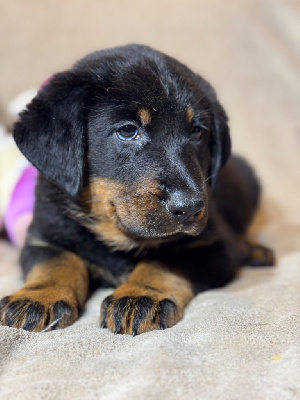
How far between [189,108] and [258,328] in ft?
3.33

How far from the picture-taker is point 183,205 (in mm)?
1820

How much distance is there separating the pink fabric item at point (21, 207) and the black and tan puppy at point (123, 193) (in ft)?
1.71

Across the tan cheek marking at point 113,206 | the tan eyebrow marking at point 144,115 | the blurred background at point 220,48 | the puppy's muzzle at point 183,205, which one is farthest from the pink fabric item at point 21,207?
the puppy's muzzle at point 183,205

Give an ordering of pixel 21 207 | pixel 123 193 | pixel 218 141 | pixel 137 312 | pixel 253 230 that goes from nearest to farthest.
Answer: pixel 137 312
pixel 123 193
pixel 218 141
pixel 21 207
pixel 253 230

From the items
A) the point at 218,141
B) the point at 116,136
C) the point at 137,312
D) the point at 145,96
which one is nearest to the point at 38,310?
the point at 137,312

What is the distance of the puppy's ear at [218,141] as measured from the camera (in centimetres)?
253

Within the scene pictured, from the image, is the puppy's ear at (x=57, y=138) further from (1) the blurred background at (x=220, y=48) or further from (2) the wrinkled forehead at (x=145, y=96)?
(1) the blurred background at (x=220, y=48)

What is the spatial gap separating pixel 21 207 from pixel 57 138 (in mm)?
1077

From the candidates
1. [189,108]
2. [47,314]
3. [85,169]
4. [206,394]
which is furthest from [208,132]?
[206,394]

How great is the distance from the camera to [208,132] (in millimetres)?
2443

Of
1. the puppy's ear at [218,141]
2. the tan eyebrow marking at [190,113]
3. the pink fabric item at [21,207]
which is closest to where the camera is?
the tan eyebrow marking at [190,113]

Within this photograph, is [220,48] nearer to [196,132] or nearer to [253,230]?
[253,230]

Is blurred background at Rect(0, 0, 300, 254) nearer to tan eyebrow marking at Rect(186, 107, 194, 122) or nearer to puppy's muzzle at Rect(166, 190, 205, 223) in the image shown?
tan eyebrow marking at Rect(186, 107, 194, 122)

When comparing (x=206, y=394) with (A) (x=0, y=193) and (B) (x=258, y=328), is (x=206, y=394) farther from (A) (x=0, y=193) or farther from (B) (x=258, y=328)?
(A) (x=0, y=193)
